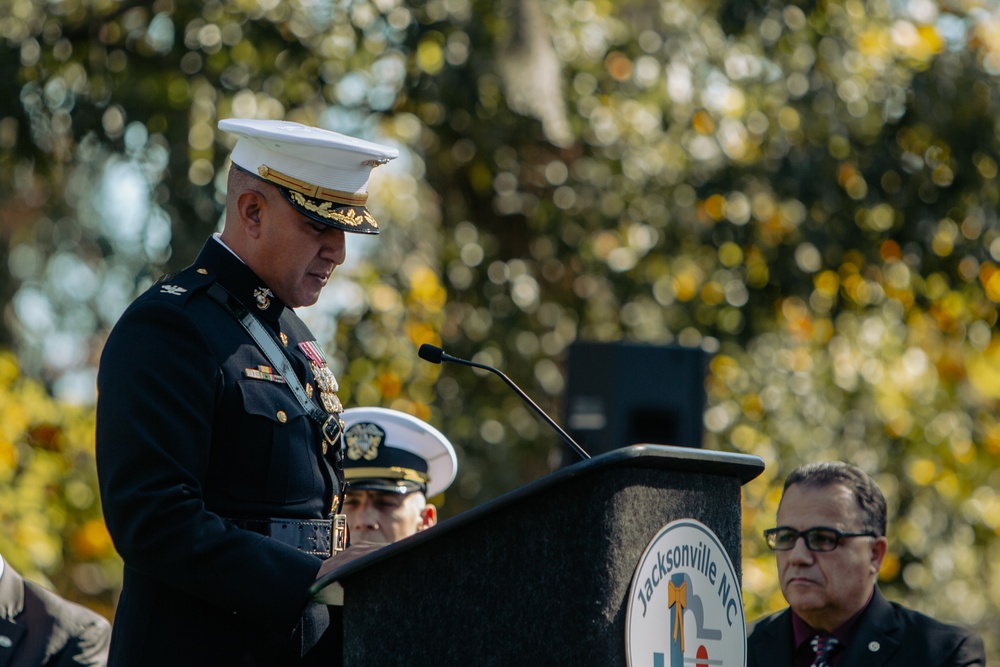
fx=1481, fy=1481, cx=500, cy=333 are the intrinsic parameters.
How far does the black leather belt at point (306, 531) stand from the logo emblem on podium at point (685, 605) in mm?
610

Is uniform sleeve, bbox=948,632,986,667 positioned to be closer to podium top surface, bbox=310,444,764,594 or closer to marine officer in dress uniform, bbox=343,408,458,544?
marine officer in dress uniform, bbox=343,408,458,544

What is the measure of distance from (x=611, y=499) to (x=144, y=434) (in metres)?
0.72

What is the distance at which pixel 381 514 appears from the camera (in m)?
4.23

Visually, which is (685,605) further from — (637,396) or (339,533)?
(637,396)

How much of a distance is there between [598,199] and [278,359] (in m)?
5.57

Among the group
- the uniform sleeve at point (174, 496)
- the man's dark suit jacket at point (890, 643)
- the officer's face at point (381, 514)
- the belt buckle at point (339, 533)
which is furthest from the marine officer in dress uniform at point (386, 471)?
the uniform sleeve at point (174, 496)

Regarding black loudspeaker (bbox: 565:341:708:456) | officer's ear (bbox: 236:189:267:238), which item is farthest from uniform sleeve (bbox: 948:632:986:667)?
officer's ear (bbox: 236:189:267:238)

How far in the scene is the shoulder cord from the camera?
2.45 meters

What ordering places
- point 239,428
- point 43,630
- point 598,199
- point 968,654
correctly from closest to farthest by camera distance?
point 239,428 < point 968,654 < point 43,630 < point 598,199

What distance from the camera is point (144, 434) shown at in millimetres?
2188

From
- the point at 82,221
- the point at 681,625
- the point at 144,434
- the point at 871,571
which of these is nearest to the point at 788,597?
the point at 871,571

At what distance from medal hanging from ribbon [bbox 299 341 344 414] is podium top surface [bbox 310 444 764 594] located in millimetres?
459

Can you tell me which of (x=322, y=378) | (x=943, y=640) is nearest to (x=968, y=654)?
(x=943, y=640)

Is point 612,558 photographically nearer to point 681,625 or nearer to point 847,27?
point 681,625
